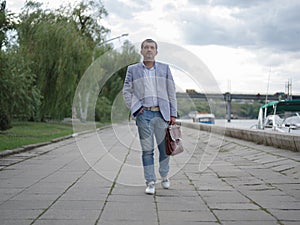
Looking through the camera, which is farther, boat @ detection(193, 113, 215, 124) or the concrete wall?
boat @ detection(193, 113, 215, 124)

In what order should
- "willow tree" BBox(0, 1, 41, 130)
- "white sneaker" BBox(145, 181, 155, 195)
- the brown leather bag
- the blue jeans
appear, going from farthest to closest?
"willow tree" BBox(0, 1, 41, 130) → the brown leather bag → the blue jeans → "white sneaker" BBox(145, 181, 155, 195)

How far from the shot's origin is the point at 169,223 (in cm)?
446

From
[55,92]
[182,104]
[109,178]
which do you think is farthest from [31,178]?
[55,92]

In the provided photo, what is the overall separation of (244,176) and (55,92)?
22363mm

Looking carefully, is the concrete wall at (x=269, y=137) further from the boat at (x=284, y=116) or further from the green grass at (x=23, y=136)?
the green grass at (x=23, y=136)

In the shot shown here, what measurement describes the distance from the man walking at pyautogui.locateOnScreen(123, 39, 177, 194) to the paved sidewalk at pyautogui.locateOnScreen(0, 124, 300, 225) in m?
0.66

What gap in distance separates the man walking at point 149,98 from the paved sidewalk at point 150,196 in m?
0.66

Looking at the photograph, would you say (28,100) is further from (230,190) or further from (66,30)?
(230,190)

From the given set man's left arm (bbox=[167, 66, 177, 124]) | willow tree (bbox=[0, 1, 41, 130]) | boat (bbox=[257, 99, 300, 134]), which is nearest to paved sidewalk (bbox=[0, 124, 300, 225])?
man's left arm (bbox=[167, 66, 177, 124])

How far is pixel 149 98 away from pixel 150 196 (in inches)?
50.7

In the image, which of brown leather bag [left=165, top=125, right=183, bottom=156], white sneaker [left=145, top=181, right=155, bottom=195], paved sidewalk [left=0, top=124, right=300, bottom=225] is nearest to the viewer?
paved sidewalk [left=0, top=124, right=300, bottom=225]

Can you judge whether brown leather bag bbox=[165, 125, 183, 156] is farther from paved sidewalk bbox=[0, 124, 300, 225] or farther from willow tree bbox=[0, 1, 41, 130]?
willow tree bbox=[0, 1, 41, 130]

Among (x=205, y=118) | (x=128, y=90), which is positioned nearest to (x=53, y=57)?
(x=205, y=118)

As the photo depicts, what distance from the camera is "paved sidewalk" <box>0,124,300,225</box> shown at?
470cm
